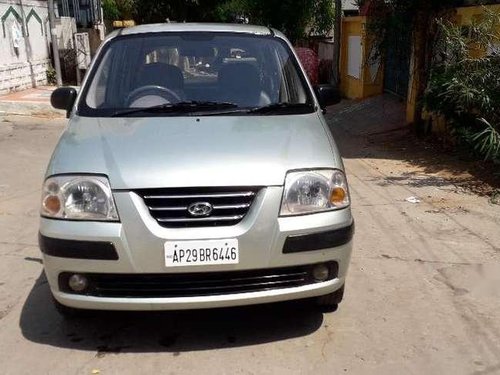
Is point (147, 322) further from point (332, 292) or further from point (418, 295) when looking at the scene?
point (418, 295)

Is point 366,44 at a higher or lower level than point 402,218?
higher

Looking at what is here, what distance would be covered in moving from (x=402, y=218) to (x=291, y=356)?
2803 millimetres

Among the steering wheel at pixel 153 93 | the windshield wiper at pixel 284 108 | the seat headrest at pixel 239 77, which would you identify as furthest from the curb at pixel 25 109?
the windshield wiper at pixel 284 108

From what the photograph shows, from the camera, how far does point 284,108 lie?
384cm

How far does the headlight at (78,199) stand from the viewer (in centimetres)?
289

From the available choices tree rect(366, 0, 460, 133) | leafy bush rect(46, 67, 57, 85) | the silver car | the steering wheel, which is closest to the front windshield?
the steering wheel

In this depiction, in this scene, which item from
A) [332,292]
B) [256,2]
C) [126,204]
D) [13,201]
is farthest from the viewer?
[256,2]

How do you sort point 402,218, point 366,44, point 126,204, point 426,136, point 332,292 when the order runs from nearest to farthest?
point 126,204
point 332,292
point 402,218
point 426,136
point 366,44

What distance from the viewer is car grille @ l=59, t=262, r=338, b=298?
2920 millimetres

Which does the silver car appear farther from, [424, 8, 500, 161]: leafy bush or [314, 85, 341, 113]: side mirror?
[424, 8, 500, 161]: leafy bush

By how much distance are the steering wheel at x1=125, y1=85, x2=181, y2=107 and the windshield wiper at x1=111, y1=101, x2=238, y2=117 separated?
4.6 inches

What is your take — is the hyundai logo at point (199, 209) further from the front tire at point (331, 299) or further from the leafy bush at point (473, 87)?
the leafy bush at point (473, 87)

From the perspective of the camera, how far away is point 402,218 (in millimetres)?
5535

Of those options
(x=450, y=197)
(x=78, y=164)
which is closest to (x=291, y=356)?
(x=78, y=164)
